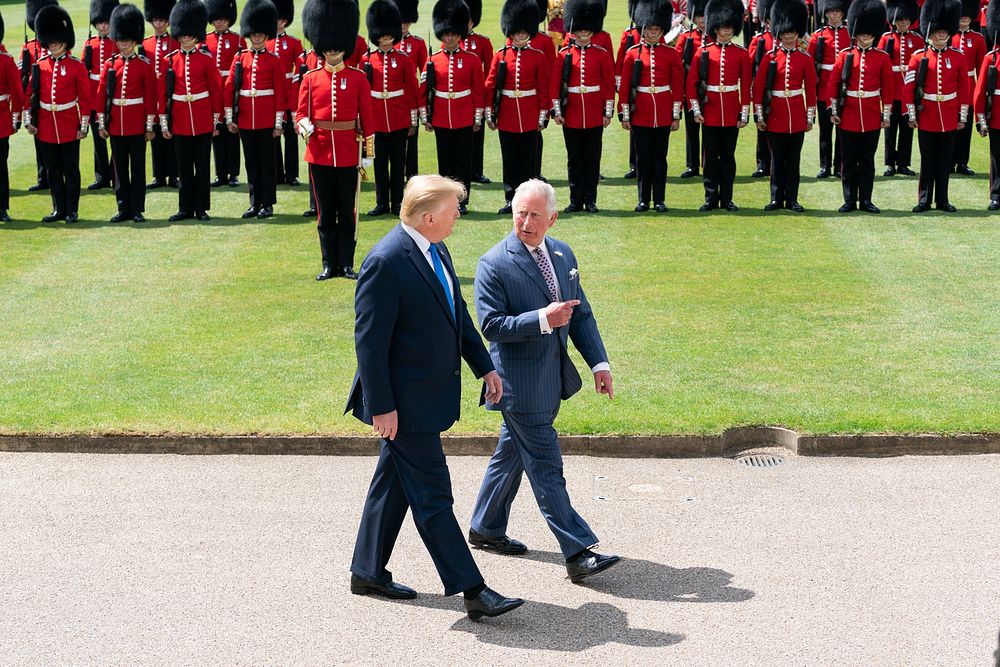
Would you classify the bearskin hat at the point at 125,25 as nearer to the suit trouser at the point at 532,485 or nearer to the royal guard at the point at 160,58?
the royal guard at the point at 160,58

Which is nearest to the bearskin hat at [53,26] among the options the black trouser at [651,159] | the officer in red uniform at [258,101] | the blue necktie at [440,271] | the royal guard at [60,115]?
the royal guard at [60,115]

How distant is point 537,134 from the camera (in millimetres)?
14039

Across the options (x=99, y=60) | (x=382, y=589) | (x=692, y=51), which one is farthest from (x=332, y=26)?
(x=382, y=589)

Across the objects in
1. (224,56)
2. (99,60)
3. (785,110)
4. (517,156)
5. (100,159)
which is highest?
(224,56)

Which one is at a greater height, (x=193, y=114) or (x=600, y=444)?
(x=193, y=114)

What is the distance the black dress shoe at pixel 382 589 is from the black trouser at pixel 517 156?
8.84 meters

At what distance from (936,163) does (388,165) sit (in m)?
4.97

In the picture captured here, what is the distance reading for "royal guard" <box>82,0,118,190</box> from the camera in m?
15.4

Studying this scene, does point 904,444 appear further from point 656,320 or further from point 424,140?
point 424,140

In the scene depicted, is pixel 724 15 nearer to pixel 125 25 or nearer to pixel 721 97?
pixel 721 97

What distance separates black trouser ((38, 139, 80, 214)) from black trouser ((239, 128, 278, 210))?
1517 mm

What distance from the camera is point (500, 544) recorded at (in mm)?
5824

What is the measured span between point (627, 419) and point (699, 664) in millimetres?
2579

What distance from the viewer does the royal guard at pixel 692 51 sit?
14703 millimetres
